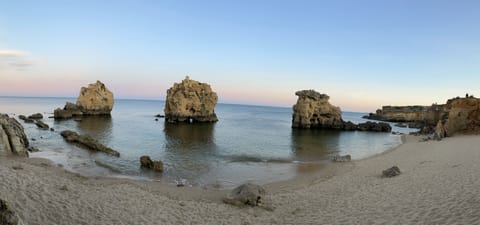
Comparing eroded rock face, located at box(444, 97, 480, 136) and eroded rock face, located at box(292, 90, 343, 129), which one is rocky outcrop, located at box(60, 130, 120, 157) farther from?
eroded rock face, located at box(292, 90, 343, 129)

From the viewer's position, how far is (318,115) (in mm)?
73500

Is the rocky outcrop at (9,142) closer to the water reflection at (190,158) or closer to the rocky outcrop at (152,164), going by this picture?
the rocky outcrop at (152,164)

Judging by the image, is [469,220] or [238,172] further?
[238,172]

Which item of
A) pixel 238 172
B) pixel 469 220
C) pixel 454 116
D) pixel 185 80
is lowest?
pixel 238 172

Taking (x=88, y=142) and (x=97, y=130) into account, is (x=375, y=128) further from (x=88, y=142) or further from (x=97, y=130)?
(x=88, y=142)

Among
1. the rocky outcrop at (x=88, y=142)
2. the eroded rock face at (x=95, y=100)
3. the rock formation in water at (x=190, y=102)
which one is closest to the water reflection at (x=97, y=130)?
the rocky outcrop at (x=88, y=142)

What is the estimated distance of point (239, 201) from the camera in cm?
1452

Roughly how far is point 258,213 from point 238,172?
11278mm

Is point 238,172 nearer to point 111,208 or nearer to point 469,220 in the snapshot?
point 111,208

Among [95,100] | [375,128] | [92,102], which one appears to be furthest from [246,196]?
[95,100]

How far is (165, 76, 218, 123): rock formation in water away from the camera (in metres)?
75.5

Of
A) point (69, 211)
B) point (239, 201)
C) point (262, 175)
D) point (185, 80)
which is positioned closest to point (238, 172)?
point (262, 175)

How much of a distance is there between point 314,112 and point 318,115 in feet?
4.29

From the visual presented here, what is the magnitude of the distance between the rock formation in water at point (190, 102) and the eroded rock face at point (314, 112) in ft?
77.1
